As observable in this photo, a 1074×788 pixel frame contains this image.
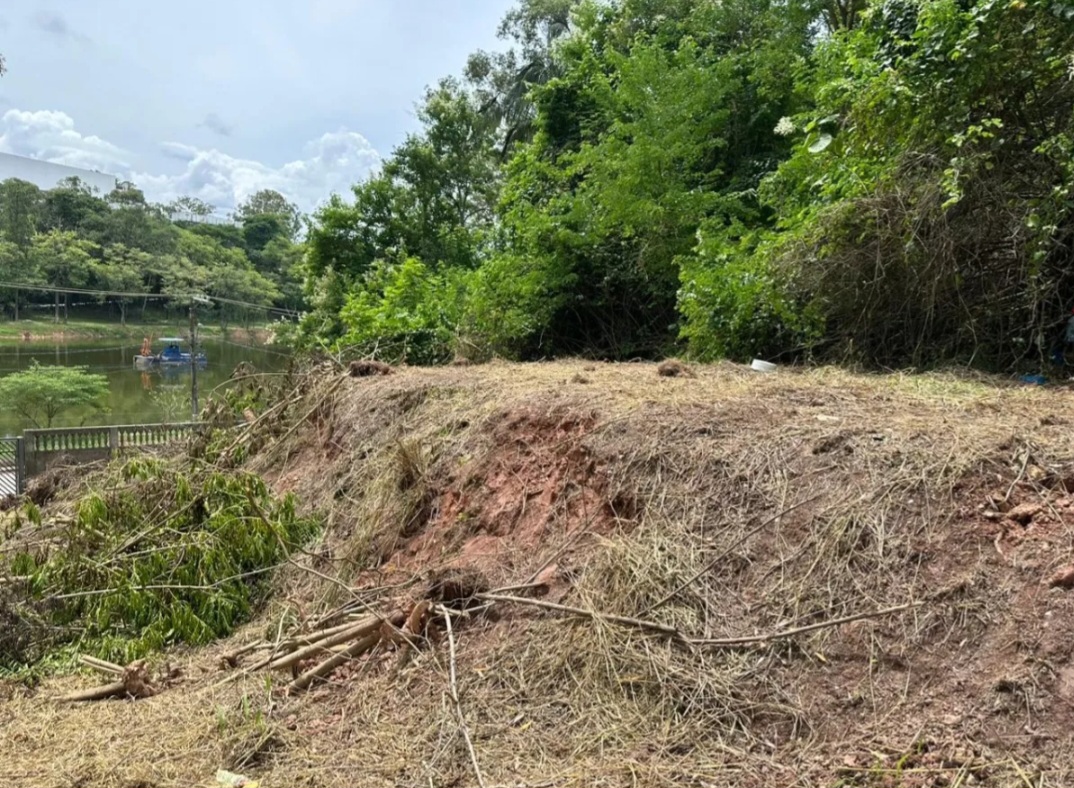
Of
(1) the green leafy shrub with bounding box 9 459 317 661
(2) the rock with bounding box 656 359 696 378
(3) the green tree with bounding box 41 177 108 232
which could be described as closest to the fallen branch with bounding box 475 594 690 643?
(1) the green leafy shrub with bounding box 9 459 317 661

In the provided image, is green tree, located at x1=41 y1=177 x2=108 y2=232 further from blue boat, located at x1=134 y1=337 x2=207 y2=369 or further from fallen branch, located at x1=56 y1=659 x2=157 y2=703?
fallen branch, located at x1=56 y1=659 x2=157 y2=703

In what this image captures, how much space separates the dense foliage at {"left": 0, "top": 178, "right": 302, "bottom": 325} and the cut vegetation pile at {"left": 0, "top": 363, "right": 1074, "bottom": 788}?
35.2 metres

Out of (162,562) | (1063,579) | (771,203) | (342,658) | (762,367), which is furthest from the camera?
(771,203)

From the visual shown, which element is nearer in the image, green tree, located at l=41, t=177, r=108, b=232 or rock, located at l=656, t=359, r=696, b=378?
rock, located at l=656, t=359, r=696, b=378

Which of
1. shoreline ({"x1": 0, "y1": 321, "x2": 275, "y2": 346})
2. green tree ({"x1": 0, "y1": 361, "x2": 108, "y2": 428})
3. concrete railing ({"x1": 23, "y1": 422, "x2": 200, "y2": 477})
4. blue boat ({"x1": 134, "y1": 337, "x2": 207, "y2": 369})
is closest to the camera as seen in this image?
concrete railing ({"x1": 23, "y1": 422, "x2": 200, "y2": 477})

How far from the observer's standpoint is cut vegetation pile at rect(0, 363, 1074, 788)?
2.05 m

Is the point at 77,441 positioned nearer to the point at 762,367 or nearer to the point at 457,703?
the point at 762,367

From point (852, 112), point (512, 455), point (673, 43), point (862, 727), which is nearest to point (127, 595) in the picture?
point (512, 455)

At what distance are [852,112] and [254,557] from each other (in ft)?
17.8

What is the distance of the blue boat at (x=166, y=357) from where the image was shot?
121 ft

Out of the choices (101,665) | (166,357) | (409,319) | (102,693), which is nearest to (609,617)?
(102,693)

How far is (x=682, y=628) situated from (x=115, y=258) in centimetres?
4857

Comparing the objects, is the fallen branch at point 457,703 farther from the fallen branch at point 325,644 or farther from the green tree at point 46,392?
the green tree at point 46,392

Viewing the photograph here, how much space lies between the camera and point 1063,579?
2.09 m
